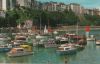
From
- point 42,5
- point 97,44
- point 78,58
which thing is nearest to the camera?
point 78,58

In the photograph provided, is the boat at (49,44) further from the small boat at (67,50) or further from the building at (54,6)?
the building at (54,6)

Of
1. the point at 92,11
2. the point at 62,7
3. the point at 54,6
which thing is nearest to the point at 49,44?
the point at 54,6

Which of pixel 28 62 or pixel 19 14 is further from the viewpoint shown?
pixel 19 14

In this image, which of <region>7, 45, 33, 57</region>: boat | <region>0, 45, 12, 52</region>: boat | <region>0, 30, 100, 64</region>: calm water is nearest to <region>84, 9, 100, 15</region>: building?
<region>0, 30, 100, 64</region>: calm water

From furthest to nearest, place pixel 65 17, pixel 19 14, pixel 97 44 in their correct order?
pixel 65 17 < pixel 19 14 < pixel 97 44

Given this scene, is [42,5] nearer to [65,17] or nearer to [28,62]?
[65,17]

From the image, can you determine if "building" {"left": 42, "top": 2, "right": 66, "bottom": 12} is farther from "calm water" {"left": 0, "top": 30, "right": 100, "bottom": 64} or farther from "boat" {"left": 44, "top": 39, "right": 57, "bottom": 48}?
"calm water" {"left": 0, "top": 30, "right": 100, "bottom": 64}

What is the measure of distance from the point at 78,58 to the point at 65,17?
76060 mm

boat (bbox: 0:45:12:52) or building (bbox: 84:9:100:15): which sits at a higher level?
boat (bbox: 0:45:12:52)

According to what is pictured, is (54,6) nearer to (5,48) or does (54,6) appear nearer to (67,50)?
(5,48)

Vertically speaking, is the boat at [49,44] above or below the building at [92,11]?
above

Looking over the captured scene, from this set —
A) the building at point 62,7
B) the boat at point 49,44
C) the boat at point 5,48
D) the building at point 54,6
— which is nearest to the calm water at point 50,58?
the boat at point 5,48

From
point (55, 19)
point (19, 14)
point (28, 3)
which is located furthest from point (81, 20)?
point (19, 14)

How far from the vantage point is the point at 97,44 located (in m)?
46.8
